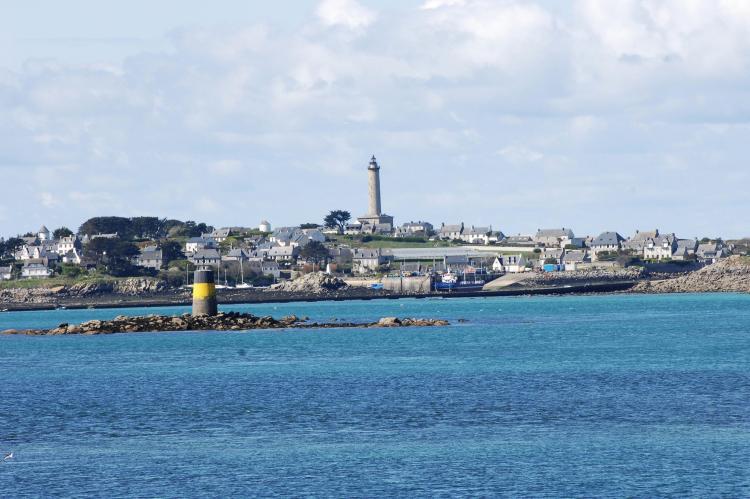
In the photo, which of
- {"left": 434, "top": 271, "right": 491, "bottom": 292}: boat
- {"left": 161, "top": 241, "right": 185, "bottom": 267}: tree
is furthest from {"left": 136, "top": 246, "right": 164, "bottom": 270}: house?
{"left": 434, "top": 271, "right": 491, "bottom": 292}: boat

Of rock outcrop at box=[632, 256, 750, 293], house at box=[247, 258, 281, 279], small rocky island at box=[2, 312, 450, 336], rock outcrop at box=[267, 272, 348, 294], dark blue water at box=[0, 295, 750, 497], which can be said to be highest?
house at box=[247, 258, 281, 279]

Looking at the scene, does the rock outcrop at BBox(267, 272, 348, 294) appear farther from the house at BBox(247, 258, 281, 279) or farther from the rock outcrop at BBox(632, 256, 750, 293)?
the rock outcrop at BBox(632, 256, 750, 293)

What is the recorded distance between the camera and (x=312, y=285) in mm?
176875

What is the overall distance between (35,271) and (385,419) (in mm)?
158019

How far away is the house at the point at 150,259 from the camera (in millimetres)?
190750

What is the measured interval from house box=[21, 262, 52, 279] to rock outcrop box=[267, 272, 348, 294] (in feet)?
112

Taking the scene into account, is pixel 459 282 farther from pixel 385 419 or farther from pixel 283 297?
pixel 385 419

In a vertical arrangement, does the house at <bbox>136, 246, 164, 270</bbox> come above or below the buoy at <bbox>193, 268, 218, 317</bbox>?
above

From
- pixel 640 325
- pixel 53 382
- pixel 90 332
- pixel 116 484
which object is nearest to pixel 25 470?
pixel 116 484

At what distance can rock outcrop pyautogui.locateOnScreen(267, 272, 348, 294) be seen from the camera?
175 meters

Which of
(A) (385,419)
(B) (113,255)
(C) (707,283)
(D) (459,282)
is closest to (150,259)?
(B) (113,255)

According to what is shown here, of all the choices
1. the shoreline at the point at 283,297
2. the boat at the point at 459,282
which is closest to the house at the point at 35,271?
the shoreline at the point at 283,297

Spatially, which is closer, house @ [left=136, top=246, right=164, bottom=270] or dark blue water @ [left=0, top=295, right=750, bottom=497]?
dark blue water @ [left=0, top=295, right=750, bottom=497]

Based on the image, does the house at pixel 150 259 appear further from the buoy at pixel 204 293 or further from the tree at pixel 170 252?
the buoy at pixel 204 293
